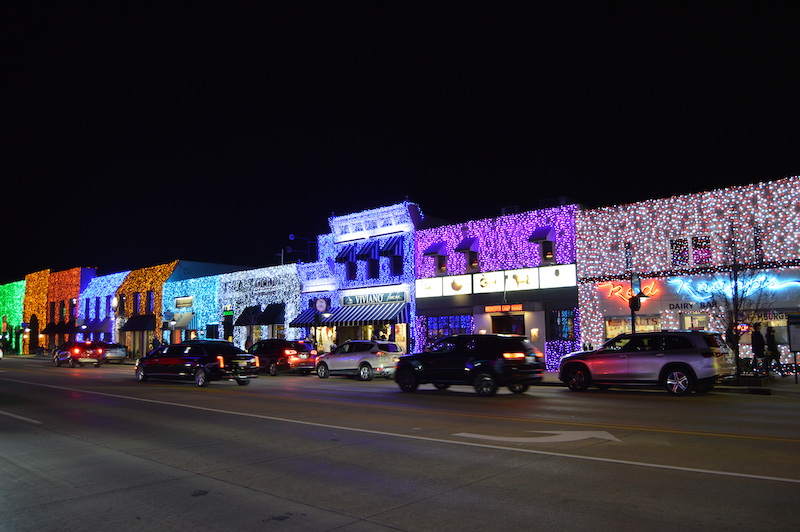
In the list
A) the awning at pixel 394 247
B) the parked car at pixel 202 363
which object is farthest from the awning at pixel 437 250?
the parked car at pixel 202 363

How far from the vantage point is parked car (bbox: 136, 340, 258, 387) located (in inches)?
861

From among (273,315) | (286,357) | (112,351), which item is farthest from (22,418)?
(112,351)

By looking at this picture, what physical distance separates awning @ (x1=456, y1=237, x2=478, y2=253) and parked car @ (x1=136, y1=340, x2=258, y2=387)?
40.7 ft

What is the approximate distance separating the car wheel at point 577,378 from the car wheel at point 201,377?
39.7 feet

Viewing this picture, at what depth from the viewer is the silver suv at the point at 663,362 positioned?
54.5ft

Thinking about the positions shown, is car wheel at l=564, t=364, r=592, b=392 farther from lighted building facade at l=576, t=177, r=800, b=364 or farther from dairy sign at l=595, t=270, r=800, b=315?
dairy sign at l=595, t=270, r=800, b=315

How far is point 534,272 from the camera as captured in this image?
29125 millimetres

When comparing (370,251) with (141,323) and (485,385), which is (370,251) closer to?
(485,385)

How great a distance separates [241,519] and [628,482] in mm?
4124

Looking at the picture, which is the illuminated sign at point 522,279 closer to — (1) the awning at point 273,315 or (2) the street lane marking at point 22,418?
(1) the awning at point 273,315

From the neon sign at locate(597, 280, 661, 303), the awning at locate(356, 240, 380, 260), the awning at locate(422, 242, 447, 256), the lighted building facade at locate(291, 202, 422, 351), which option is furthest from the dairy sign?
the awning at locate(356, 240, 380, 260)

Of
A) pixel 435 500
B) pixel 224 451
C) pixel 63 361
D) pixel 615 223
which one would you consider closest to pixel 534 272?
pixel 615 223

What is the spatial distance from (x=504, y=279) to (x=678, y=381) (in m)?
13.7

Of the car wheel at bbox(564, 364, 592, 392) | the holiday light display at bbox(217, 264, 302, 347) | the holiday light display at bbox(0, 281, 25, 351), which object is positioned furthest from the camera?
the holiday light display at bbox(0, 281, 25, 351)
